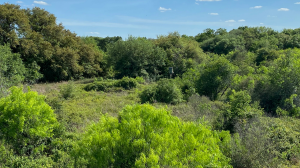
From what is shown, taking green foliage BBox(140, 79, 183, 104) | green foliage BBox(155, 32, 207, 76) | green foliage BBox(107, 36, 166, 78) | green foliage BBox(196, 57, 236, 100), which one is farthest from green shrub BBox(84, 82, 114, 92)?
green foliage BBox(155, 32, 207, 76)

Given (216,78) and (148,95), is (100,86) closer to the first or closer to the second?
(148,95)

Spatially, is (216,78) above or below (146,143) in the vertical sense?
above

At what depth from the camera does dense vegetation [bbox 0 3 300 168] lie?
525 cm

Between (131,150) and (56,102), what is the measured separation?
21.0 ft

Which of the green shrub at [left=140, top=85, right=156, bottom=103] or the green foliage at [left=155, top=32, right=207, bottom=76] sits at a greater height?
the green foliage at [left=155, top=32, right=207, bottom=76]

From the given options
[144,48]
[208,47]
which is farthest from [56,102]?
[208,47]

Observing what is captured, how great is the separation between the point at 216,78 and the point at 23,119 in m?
11.5

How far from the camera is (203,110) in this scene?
10.5m

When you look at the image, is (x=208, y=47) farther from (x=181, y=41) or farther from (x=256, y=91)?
(x=256, y=91)

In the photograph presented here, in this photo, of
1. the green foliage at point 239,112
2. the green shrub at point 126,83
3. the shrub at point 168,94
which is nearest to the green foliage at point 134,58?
the green shrub at point 126,83

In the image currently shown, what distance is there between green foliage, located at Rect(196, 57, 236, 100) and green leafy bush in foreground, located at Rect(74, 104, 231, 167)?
9356 millimetres

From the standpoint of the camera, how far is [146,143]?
5.06 meters

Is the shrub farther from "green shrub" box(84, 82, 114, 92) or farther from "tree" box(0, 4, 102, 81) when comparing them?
"tree" box(0, 4, 102, 81)

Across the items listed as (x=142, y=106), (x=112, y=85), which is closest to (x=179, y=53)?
(x=112, y=85)
